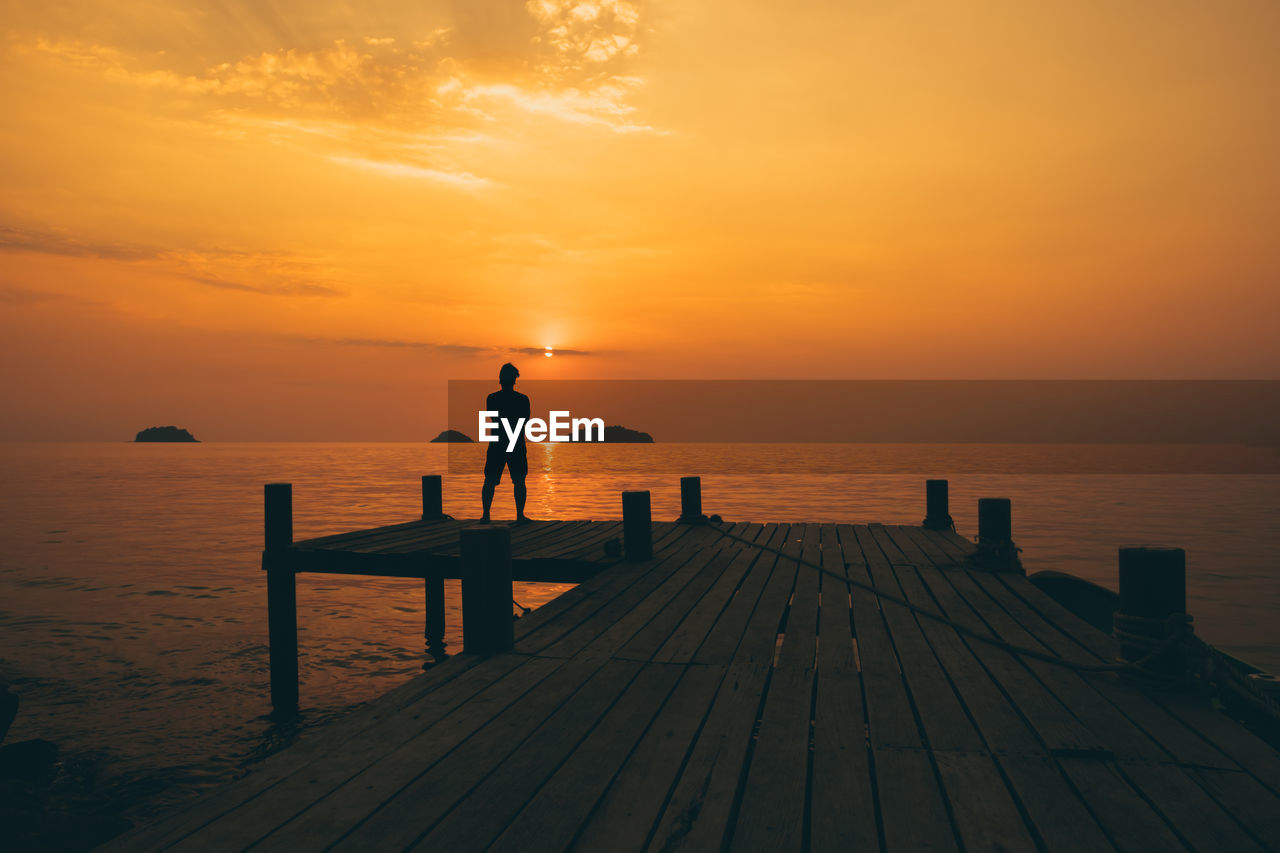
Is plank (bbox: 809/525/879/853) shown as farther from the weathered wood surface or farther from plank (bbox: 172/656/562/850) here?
the weathered wood surface

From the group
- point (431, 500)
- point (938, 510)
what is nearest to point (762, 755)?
point (938, 510)

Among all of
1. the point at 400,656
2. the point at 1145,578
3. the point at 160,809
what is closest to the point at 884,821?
the point at 1145,578

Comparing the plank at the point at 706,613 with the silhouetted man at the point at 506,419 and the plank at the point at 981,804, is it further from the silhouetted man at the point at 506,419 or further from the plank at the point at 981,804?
the silhouetted man at the point at 506,419

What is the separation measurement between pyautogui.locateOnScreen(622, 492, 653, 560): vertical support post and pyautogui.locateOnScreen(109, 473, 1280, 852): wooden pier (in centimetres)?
240

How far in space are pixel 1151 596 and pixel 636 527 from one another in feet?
16.6

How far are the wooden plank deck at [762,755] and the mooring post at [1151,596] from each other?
25 cm

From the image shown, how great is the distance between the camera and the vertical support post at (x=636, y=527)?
327 inches

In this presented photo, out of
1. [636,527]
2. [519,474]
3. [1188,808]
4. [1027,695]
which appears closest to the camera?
[1188,808]

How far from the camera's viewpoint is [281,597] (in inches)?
391

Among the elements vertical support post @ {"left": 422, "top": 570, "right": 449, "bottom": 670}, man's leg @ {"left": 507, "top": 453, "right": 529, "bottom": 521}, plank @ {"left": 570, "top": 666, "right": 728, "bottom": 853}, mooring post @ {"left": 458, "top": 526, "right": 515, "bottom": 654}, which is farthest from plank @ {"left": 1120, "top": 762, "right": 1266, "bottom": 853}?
vertical support post @ {"left": 422, "top": 570, "right": 449, "bottom": 670}

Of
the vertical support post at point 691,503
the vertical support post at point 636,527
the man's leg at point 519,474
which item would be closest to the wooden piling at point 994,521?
the vertical support post at point 636,527

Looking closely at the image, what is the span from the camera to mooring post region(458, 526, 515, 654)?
474 cm

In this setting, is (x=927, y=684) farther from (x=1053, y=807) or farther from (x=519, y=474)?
(x=519, y=474)

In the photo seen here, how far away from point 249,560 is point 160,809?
18.3 metres
